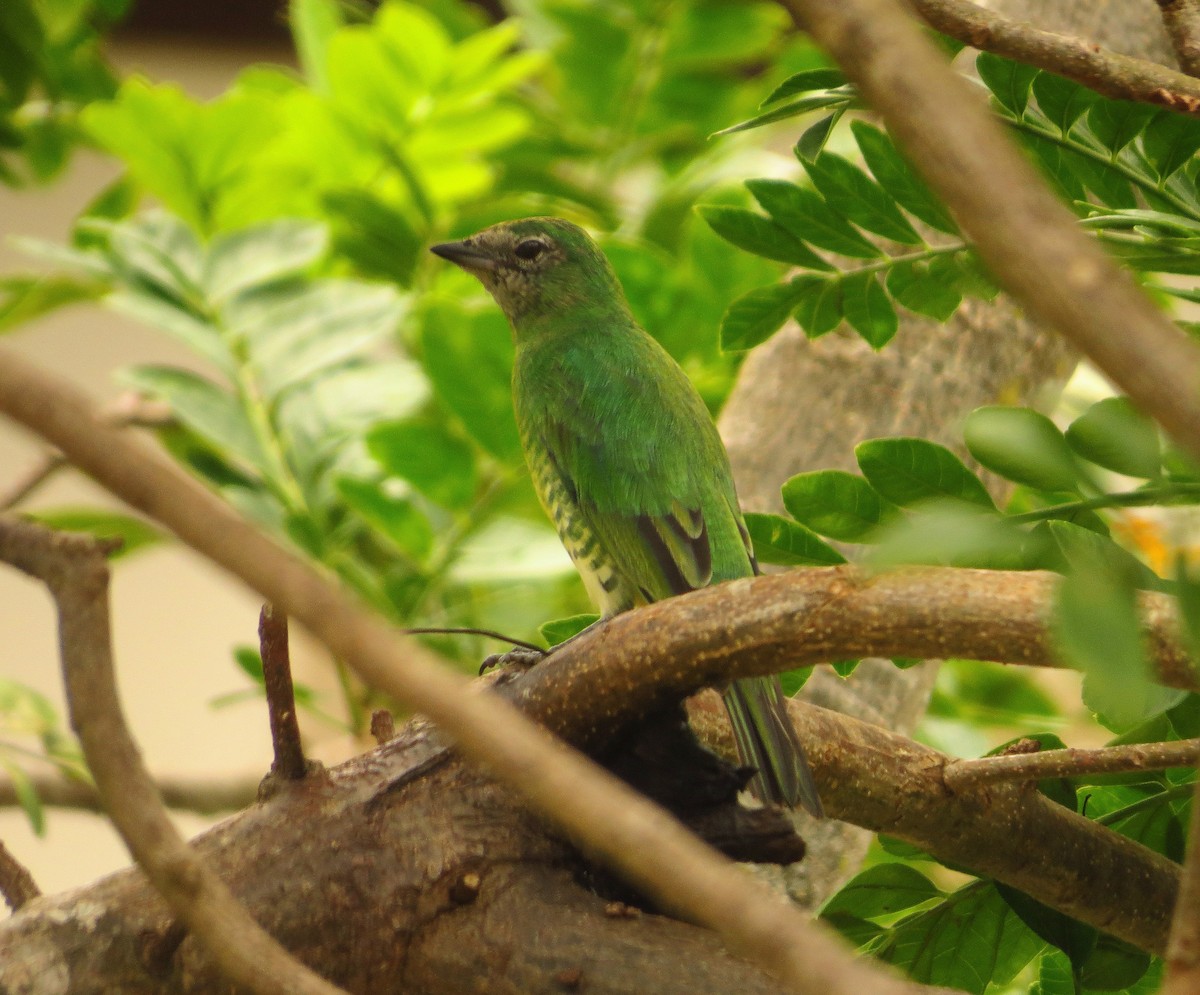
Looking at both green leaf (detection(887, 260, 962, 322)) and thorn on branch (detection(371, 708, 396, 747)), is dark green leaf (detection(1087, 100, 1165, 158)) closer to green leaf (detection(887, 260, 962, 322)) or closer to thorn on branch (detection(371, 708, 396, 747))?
green leaf (detection(887, 260, 962, 322))

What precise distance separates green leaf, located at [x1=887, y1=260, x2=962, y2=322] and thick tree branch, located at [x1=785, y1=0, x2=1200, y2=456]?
0.76 meters

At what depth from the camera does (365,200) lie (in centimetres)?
225

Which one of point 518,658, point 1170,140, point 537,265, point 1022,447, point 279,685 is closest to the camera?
point 1022,447

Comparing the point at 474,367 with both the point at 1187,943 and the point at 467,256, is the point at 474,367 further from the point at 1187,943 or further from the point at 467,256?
the point at 1187,943

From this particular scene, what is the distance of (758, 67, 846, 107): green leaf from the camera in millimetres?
1024

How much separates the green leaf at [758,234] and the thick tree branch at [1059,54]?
351 mm

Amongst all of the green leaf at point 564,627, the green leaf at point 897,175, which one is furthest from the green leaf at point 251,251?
the green leaf at point 897,175

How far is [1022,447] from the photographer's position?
818mm

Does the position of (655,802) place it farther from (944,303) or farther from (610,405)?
(610,405)

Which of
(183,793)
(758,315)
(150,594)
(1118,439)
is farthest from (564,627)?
(150,594)

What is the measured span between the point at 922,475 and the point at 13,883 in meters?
0.77

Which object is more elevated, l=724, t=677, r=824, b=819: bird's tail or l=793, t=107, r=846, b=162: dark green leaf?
l=793, t=107, r=846, b=162: dark green leaf

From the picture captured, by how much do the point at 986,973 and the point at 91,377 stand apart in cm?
386

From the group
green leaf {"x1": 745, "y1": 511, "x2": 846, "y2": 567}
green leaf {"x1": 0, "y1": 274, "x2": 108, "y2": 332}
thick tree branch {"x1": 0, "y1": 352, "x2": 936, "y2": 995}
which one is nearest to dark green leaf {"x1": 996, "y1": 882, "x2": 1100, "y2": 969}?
green leaf {"x1": 745, "y1": 511, "x2": 846, "y2": 567}
